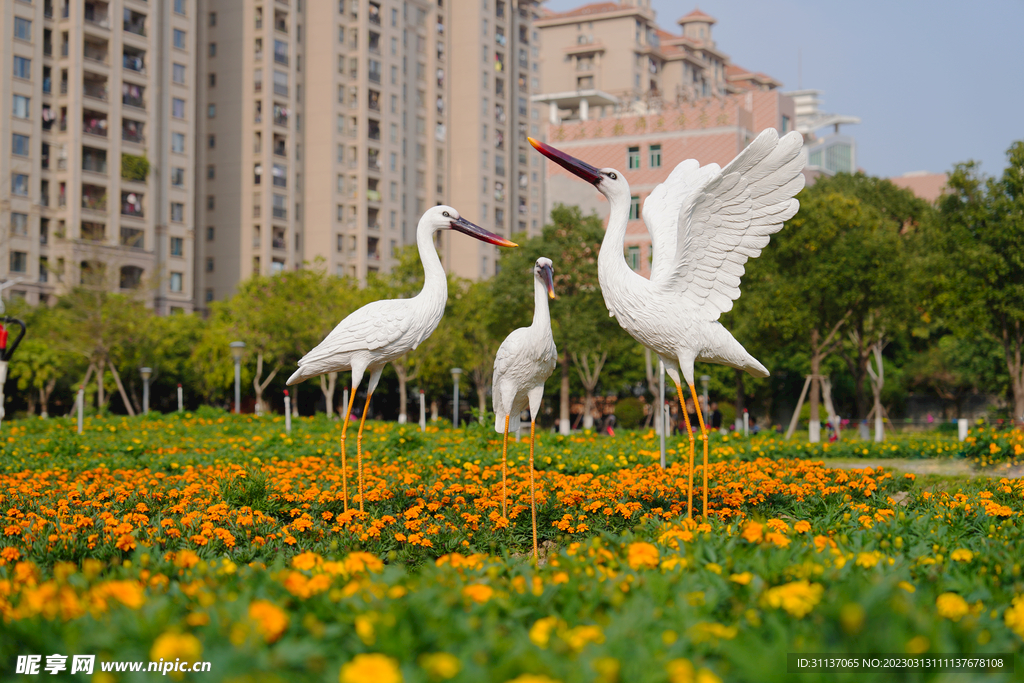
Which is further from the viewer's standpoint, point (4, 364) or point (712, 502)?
point (4, 364)

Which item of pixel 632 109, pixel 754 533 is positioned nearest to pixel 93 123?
pixel 632 109

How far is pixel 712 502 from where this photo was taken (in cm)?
880

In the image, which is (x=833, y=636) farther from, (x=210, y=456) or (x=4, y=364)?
(x=4, y=364)

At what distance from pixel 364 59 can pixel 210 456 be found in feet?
192

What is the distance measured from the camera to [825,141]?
8150 cm

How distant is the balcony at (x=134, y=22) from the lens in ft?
179

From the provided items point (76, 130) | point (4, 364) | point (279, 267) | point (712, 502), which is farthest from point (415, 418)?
point (712, 502)

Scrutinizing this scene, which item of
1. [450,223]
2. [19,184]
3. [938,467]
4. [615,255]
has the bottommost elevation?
[938,467]

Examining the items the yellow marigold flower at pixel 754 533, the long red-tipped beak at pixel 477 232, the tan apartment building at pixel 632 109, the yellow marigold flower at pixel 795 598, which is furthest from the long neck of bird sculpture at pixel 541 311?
the tan apartment building at pixel 632 109

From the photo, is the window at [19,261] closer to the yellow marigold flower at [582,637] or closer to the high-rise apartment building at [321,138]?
the high-rise apartment building at [321,138]

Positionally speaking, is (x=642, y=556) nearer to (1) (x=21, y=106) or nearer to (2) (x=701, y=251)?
(2) (x=701, y=251)

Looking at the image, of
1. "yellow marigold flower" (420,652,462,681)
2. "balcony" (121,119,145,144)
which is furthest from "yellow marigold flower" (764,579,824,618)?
"balcony" (121,119,145,144)

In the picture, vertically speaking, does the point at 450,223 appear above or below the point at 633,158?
below

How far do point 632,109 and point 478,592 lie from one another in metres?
48.4
